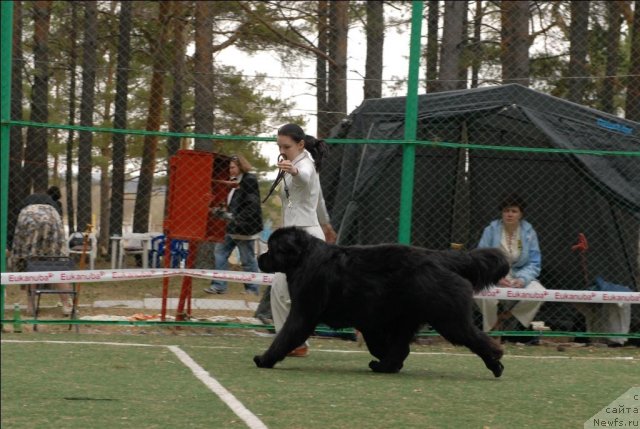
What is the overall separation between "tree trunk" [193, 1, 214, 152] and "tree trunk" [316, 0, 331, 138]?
168cm

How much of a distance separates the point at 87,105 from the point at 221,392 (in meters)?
16.4

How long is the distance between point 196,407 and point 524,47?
11.4 metres

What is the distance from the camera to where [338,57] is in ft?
56.2

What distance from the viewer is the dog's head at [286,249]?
7438 millimetres

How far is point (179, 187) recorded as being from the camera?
1091 centimetres

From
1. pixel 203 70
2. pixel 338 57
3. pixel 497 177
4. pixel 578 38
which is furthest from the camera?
pixel 578 38

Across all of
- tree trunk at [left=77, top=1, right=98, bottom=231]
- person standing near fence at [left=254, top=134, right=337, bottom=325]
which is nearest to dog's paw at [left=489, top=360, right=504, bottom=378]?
person standing near fence at [left=254, top=134, right=337, bottom=325]

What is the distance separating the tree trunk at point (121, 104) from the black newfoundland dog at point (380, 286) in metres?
10.2

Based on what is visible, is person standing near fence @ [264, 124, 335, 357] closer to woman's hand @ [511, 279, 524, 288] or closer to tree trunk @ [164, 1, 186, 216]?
woman's hand @ [511, 279, 524, 288]

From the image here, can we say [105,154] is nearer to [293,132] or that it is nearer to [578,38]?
[578,38]

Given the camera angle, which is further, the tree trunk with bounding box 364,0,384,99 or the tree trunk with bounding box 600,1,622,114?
the tree trunk with bounding box 600,1,622,114

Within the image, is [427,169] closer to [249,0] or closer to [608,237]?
[608,237]

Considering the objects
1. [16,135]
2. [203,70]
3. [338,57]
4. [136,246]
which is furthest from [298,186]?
[16,135]

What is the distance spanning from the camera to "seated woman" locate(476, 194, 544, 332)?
1032 centimetres
